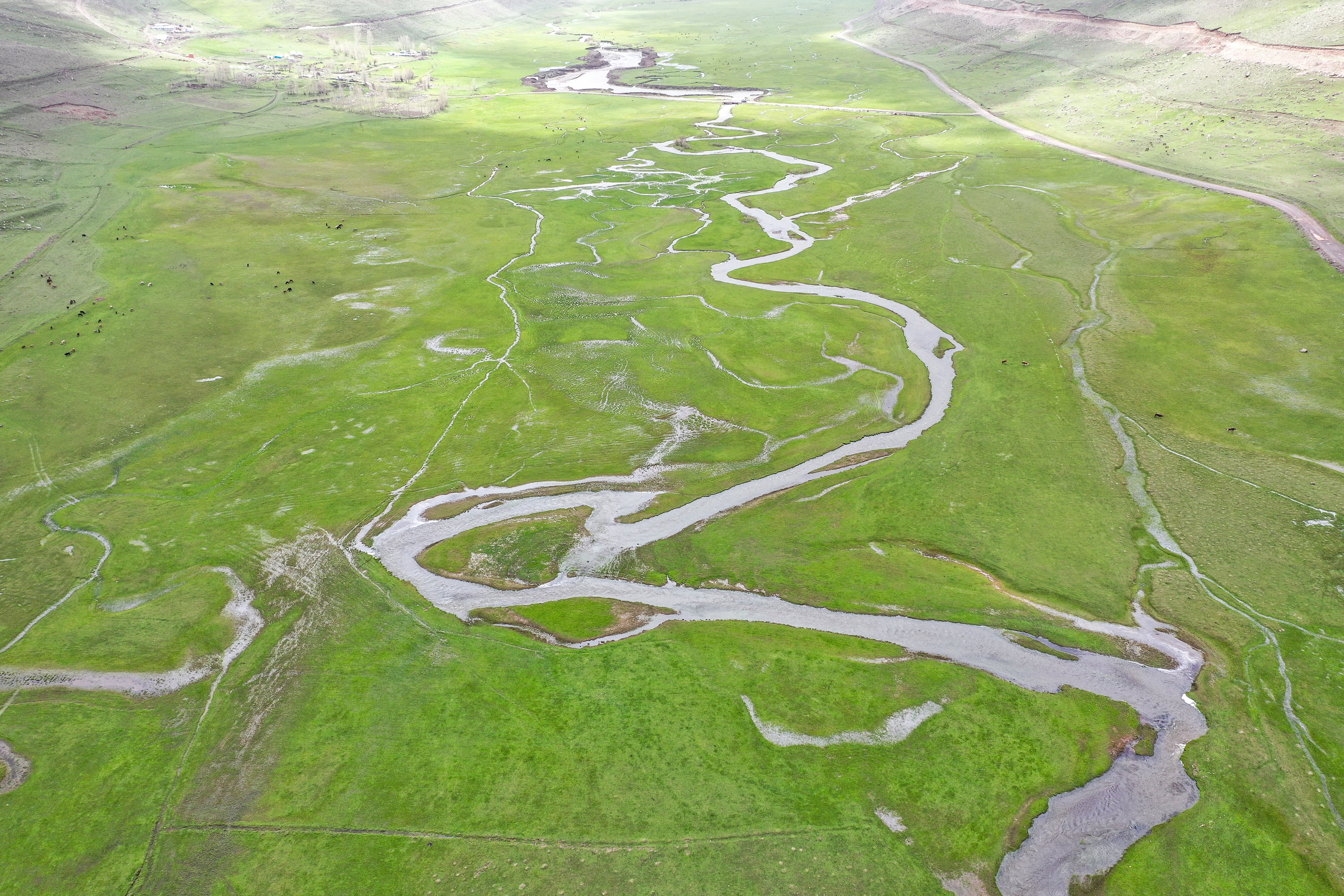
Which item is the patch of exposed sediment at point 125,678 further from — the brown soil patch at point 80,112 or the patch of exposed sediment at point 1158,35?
the patch of exposed sediment at point 1158,35

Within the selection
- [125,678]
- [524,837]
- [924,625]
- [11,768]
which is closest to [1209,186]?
[924,625]

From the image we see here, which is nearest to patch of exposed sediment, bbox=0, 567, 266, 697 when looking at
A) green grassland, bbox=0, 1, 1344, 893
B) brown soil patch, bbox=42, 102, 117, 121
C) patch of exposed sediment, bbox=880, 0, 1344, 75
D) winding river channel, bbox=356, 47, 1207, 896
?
green grassland, bbox=0, 1, 1344, 893

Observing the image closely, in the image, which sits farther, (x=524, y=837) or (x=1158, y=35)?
(x=1158, y=35)

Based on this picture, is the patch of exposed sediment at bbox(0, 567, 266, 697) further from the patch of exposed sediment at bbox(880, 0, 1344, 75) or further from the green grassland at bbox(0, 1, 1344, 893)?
the patch of exposed sediment at bbox(880, 0, 1344, 75)

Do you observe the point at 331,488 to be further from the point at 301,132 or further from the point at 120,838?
the point at 301,132

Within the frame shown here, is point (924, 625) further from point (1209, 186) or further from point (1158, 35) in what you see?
point (1158, 35)

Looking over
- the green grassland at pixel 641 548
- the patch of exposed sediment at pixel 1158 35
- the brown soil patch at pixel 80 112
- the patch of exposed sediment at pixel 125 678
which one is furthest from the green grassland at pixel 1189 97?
the brown soil patch at pixel 80 112
